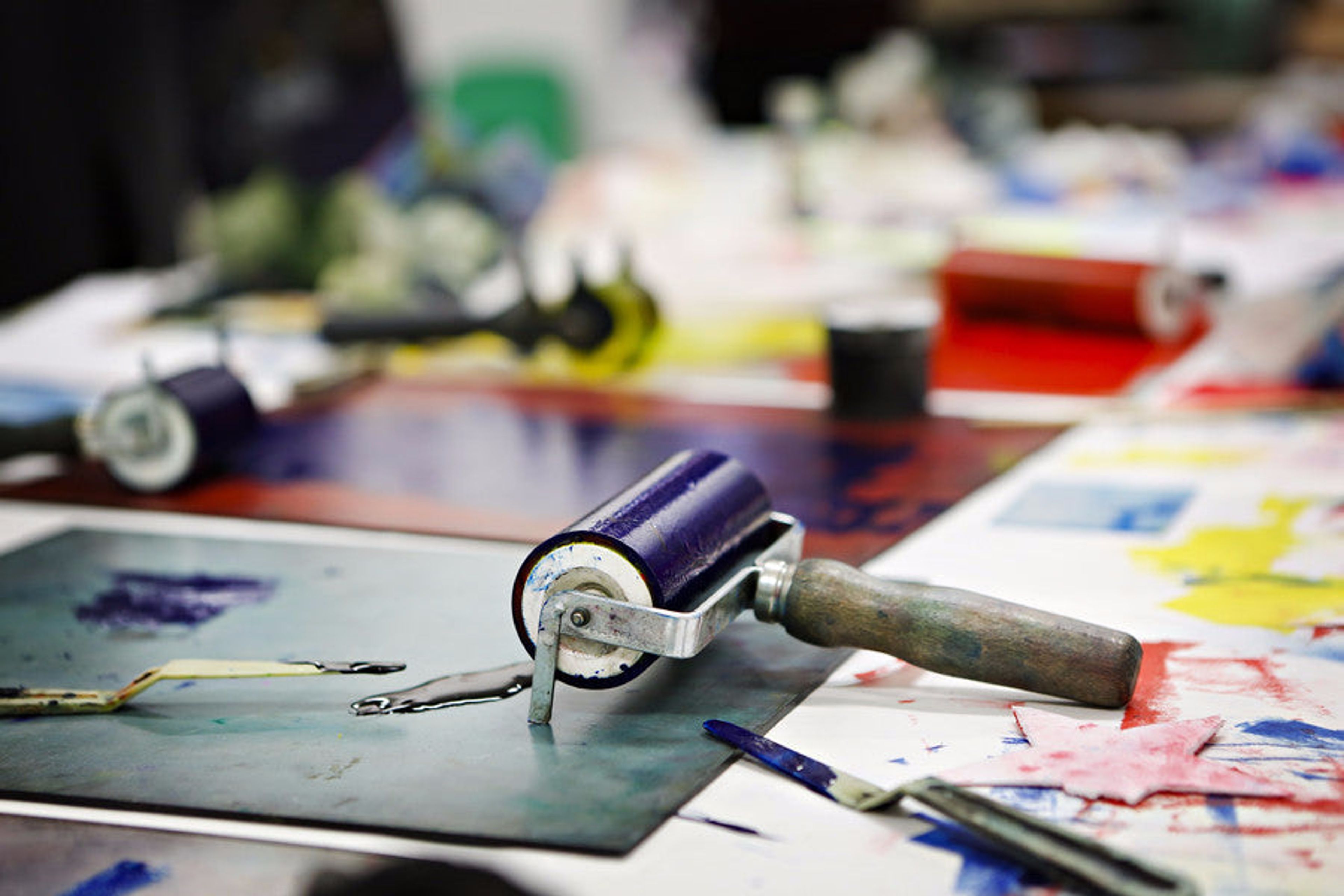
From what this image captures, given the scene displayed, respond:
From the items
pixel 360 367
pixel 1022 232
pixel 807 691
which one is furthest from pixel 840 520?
pixel 1022 232

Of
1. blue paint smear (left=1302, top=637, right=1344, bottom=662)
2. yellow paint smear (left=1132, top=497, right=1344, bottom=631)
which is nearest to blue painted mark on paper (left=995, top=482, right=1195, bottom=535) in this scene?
yellow paint smear (left=1132, top=497, right=1344, bottom=631)

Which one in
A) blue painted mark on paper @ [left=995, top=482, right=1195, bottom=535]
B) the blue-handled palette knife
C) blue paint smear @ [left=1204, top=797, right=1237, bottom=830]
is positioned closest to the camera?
the blue-handled palette knife

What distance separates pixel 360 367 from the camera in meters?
2.93

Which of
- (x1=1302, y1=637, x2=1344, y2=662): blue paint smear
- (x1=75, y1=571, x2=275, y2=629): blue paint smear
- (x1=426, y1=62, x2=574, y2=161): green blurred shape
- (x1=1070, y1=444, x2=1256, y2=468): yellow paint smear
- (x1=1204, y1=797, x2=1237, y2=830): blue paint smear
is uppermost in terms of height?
(x1=426, y1=62, x2=574, y2=161): green blurred shape

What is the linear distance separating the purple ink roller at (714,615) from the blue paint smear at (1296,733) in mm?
105

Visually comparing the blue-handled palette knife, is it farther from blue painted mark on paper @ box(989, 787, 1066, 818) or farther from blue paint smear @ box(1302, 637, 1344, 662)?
blue paint smear @ box(1302, 637, 1344, 662)

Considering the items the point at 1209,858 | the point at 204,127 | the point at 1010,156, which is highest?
the point at 204,127

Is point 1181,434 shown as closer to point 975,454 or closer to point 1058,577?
point 975,454

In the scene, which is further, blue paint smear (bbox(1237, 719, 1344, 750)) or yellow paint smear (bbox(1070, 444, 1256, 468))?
yellow paint smear (bbox(1070, 444, 1256, 468))

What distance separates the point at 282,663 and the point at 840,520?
0.79 meters

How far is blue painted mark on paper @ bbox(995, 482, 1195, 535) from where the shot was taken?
187 cm

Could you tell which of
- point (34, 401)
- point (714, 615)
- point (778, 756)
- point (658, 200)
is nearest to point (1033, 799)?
point (778, 756)

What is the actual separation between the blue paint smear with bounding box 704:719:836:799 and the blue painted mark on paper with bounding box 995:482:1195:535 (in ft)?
2.30

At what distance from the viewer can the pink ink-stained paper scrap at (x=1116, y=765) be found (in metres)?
1.18
